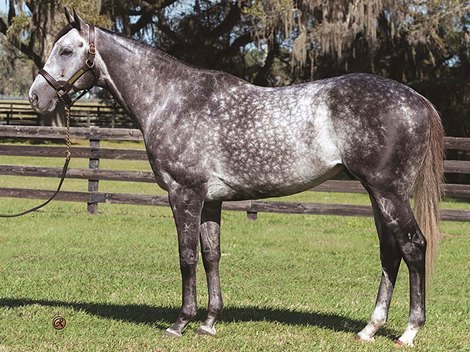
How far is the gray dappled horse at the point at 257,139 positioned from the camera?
18.0ft

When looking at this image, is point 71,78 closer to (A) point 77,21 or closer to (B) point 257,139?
(A) point 77,21

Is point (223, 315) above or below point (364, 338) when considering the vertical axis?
below

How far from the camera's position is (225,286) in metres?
7.93

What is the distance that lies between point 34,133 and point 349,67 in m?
16.1

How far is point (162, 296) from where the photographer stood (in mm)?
7324

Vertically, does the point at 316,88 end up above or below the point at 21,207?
above

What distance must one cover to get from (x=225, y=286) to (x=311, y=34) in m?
19.7

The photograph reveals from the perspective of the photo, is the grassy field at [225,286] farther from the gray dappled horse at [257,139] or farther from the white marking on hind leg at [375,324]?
the gray dappled horse at [257,139]

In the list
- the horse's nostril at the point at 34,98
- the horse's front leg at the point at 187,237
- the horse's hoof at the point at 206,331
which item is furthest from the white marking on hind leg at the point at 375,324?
the horse's nostril at the point at 34,98

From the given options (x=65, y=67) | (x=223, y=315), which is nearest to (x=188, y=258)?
(x=223, y=315)

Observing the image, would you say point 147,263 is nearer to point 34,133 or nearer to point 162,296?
point 162,296

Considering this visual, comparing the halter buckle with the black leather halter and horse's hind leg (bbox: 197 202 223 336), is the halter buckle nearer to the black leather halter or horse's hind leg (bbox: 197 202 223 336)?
the black leather halter

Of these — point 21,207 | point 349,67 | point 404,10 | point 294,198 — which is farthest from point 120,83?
point 349,67

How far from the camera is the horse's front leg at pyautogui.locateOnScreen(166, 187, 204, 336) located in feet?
18.9
